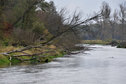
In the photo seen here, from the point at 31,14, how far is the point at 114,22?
8200 centimetres

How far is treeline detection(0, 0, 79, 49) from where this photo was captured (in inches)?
1510

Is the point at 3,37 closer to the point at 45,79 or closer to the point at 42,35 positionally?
the point at 42,35

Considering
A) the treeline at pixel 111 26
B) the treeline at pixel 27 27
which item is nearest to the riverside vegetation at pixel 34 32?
the treeline at pixel 27 27

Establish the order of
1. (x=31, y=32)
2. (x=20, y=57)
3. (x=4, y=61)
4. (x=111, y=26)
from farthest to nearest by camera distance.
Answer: (x=111, y=26), (x=31, y=32), (x=20, y=57), (x=4, y=61)

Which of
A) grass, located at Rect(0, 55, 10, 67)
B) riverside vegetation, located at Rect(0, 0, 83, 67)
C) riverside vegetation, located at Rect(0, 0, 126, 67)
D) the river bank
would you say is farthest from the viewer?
riverside vegetation, located at Rect(0, 0, 83, 67)

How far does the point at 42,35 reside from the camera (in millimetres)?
42844

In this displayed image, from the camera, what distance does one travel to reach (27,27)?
45125mm

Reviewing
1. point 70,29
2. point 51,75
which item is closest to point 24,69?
point 51,75

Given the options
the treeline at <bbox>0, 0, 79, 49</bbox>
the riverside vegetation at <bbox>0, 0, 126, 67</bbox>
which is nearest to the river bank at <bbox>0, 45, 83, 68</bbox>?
the riverside vegetation at <bbox>0, 0, 126, 67</bbox>

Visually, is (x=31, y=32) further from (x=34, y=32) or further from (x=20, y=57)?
(x=20, y=57)

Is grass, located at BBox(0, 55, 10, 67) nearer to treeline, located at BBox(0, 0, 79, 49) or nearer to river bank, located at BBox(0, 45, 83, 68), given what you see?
river bank, located at BBox(0, 45, 83, 68)

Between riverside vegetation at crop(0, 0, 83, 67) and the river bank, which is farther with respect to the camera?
riverside vegetation at crop(0, 0, 83, 67)

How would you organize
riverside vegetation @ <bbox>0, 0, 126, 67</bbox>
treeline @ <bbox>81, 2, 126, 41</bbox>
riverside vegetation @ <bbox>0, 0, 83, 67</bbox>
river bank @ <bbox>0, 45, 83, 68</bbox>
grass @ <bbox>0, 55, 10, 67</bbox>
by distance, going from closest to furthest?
grass @ <bbox>0, 55, 10, 67</bbox>, river bank @ <bbox>0, 45, 83, 68</bbox>, riverside vegetation @ <bbox>0, 0, 126, 67</bbox>, riverside vegetation @ <bbox>0, 0, 83, 67</bbox>, treeline @ <bbox>81, 2, 126, 41</bbox>

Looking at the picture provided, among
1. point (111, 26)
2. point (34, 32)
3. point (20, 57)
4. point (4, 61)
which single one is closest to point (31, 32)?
point (34, 32)
